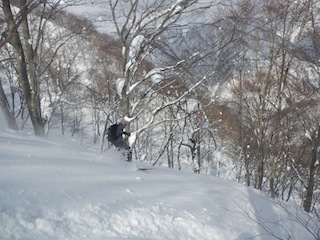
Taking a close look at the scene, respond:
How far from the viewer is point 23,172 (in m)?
3.54

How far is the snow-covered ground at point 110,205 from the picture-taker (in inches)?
113

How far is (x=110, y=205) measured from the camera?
3.49 metres

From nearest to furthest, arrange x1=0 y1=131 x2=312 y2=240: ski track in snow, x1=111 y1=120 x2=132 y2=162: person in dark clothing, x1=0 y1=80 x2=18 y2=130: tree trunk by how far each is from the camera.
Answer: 1. x1=0 y1=131 x2=312 y2=240: ski track in snow
2. x1=111 y1=120 x2=132 y2=162: person in dark clothing
3. x1=0 y1=80 x2=18 y2=130: tree trunk

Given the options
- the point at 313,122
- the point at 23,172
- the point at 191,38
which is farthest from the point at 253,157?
the point at 23,172

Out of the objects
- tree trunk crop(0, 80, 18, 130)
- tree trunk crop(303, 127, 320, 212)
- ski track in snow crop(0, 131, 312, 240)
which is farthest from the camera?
tree trunk crop(303, 127, 320, 212)

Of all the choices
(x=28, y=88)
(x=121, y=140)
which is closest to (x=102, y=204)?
(x=121, y=140)

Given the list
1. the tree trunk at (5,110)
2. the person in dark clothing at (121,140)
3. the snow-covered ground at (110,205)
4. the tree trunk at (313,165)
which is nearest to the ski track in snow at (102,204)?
the snow-covered ground at (110,205)

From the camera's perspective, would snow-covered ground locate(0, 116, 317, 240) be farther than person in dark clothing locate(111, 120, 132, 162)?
No

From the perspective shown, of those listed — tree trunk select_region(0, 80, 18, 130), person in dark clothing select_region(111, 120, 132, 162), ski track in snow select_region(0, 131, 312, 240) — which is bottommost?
ski track in snow select_region(0, 131, 312, 240)

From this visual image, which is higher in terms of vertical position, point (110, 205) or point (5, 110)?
point (5, 110)

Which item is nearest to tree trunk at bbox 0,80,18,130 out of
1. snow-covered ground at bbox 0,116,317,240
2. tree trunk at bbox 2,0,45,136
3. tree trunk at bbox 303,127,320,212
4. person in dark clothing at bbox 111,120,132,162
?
tree trunk at bbox 2,0,45,136

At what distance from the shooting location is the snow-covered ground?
288cm

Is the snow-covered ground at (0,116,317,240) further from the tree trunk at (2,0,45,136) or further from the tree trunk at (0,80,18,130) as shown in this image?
the tree trunk at (0,80,18,130)

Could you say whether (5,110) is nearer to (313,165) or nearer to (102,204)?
(102,204)
